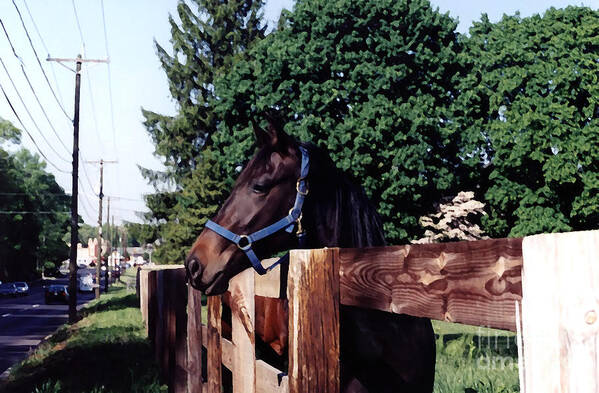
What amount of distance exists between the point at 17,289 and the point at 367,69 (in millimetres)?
43070

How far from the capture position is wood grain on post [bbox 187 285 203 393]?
592 cm

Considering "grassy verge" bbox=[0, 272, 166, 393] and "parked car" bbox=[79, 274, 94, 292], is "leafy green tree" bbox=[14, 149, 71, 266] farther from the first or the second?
"grassy verge" bbox=[0, 272, 166, 393]

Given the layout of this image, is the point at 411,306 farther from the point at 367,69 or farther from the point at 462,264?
the point at 367,69

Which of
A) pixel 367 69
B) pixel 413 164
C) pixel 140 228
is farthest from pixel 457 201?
pixel 140 228

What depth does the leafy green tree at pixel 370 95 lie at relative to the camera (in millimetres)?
25531

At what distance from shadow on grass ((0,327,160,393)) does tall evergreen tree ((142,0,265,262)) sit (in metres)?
25.6

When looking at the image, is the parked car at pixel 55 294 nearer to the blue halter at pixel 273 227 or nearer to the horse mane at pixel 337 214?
the blue halter at pixel 273 227

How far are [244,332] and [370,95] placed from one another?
22.8 m

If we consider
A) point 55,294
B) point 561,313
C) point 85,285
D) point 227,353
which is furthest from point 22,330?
point 85,285

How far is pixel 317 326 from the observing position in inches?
112

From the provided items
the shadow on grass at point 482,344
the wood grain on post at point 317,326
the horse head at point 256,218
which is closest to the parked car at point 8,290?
the shadow on grass at point 482,344

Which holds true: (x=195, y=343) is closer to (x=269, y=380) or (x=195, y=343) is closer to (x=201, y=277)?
(x=201, y=277)

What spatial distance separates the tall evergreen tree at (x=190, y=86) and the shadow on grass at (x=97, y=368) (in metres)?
25.6

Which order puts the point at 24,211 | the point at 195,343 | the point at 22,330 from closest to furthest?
1. the point at 195,343
2. the point at 22,330
3. the point at 24,211
